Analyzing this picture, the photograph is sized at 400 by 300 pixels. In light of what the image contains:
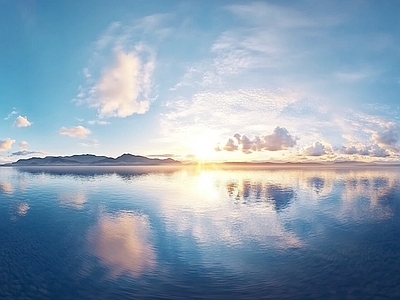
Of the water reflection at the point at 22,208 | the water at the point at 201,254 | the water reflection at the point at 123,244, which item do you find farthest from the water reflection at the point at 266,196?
the water reflection at the point at 22,208

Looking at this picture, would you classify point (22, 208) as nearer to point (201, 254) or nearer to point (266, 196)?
point (201, 254)

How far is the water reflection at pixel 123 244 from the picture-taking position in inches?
963

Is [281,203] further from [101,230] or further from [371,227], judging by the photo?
[101,230]

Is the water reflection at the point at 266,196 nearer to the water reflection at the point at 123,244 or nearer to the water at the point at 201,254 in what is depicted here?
the water at the point at 201,254

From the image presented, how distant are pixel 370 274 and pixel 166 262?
17055 millimetres

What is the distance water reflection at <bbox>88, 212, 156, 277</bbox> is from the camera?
80.3ft

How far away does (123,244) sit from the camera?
3084 cm

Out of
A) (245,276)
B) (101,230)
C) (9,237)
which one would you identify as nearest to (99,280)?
(245,276)

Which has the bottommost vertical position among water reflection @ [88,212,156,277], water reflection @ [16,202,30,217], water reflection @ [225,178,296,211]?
water reflection @ [88,212,156,277]

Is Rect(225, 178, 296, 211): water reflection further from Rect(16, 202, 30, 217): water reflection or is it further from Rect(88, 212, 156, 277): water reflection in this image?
Rect(16, 202, 30, 217): water reflection

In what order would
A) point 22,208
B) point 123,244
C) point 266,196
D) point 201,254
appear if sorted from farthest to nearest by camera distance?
point 266,196 → point 22,208 → point 123,244 → point 201,254

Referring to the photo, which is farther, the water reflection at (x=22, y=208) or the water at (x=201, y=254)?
the water reflection at (x=22, y=208)

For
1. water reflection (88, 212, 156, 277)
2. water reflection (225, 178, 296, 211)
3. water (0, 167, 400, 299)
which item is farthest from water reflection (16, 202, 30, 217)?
water reflection (225, 178, 296, 211)

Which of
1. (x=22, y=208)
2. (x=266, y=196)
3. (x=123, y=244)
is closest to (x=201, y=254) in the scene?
(x=123, y=244)
